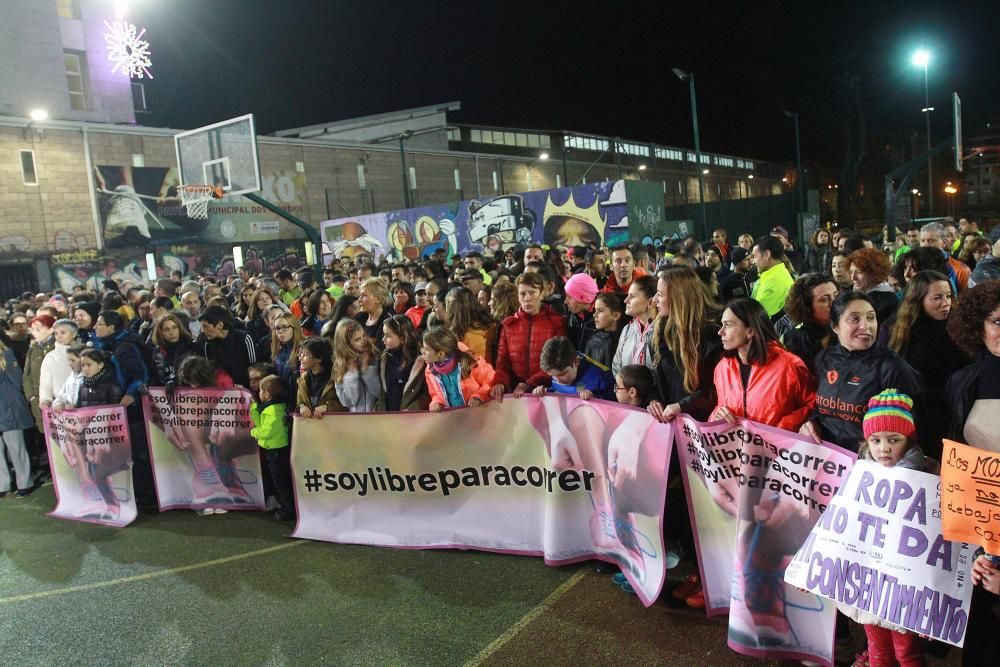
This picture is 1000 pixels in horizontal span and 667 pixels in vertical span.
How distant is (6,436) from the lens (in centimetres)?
747

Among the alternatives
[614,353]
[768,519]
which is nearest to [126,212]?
[614,353]

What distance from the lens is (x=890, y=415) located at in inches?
116

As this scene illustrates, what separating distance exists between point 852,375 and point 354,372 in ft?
12.1

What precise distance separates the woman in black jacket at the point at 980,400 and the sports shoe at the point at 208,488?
5.66 metres

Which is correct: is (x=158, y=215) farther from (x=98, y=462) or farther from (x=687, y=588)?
(x=687, y=588)

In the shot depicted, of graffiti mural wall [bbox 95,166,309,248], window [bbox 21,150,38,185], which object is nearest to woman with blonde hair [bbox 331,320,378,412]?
window [bbox 21,150,38,185]

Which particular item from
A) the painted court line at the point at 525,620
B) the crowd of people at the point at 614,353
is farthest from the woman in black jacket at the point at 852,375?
the painted court line at the point at 525,620

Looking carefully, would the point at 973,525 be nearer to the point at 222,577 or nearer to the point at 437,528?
the point at 437,528

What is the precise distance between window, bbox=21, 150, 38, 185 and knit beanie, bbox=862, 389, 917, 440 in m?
28.8

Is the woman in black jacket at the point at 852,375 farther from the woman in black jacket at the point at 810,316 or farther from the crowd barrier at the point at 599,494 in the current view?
the woman in black jacket at the point at 810,316

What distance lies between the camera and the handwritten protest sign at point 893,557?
277cm

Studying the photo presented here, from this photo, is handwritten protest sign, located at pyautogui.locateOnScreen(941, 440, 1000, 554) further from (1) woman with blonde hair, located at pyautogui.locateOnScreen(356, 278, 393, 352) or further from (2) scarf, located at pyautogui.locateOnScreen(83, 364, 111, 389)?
(2) scarf, located at pyautogui.locateOnScreen(83, 364, 111, 389)

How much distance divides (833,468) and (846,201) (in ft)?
94.7

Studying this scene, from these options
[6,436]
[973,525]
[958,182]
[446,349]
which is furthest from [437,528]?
[958,182]
